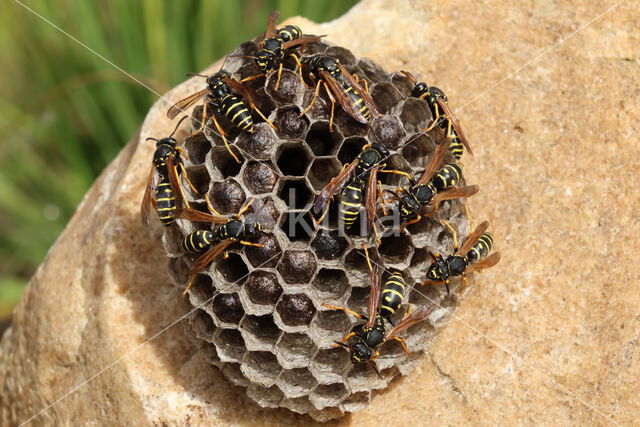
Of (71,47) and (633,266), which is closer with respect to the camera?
(633,266)

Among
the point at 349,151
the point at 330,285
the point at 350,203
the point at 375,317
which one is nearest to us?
the point at 350,203

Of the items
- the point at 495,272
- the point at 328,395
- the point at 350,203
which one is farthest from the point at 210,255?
the point at 495,272

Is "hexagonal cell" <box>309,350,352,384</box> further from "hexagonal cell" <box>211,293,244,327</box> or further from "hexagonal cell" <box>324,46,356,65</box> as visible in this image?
"hexagonal cell" <box>324,46,356,65</box>

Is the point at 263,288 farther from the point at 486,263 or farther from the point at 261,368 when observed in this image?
the point at 486,263

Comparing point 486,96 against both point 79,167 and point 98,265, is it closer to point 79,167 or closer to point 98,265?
point 98,265

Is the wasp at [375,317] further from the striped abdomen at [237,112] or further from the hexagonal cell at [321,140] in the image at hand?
the striped abdomen at [237,112]

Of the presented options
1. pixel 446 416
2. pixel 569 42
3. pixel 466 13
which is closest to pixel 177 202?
pixel 446 416

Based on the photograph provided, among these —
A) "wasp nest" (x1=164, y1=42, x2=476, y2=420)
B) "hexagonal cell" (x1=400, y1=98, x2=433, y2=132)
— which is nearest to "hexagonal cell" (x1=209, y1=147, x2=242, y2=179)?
"wasp nest" (x1=164, y1=42, x2=476, y2=420)
